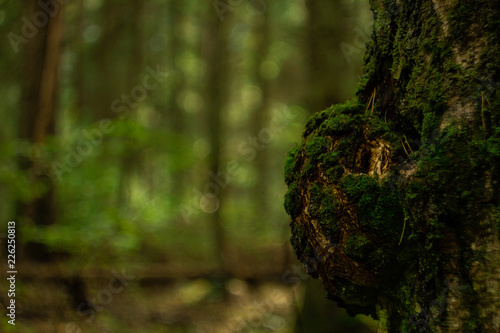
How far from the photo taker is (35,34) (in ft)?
18.9

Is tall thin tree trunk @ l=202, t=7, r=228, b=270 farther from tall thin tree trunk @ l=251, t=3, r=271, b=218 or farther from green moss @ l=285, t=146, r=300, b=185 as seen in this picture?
green moss @ l=285, t=146, r=300, b=185

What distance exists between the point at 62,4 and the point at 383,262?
6516mm

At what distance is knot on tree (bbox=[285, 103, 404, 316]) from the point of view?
1387 mm

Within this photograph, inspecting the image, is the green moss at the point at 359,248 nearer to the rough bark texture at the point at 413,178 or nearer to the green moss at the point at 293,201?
the rough bark texture at the point at 413,178

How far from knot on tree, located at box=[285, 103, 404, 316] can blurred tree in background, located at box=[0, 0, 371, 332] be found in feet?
9.31

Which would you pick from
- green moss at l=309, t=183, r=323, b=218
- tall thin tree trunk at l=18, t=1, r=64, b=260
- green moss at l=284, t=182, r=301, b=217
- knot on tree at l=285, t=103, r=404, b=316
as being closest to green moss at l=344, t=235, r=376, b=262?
knot on tree at l=285, t=103, r=404, b=316

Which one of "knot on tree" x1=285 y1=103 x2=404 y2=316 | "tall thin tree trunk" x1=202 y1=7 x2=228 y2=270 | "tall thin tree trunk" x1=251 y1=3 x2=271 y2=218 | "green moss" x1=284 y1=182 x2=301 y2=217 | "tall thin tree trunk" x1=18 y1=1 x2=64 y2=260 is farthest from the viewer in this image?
"tall thin tree trunk" x1=251 y1=3 x2=271 y2=218

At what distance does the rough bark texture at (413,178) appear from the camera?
44.1 inches

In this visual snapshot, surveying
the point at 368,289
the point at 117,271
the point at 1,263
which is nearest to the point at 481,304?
the point at 368,289

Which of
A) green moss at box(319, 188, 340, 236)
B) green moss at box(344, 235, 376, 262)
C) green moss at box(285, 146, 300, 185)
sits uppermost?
green moss at box(285, 146, 300, 185)

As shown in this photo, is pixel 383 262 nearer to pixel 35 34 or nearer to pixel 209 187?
pixel 35 34

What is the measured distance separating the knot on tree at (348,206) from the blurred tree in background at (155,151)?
9.31 feet

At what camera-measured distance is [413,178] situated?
4.10ft

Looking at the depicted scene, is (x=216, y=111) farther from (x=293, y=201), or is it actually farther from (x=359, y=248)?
(x=359, y=248)
